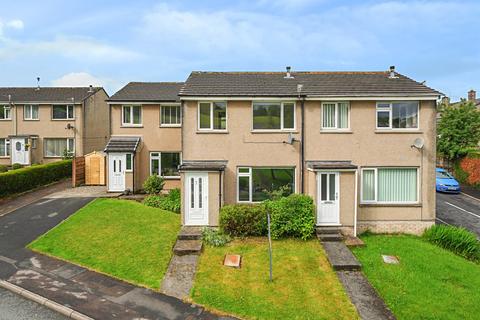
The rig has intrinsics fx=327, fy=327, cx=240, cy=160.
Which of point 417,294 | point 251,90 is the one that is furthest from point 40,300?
point 251,90

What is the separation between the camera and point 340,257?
11.5 meters

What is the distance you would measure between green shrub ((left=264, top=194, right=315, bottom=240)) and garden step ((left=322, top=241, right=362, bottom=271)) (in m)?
0.98

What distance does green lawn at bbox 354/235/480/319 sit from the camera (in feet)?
28.6

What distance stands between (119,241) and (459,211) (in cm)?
2012

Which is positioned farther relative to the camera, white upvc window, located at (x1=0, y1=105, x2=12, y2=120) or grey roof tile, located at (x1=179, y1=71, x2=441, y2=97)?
white upvc window, located at (x1=0, y1=105, x2=12, y2=120)

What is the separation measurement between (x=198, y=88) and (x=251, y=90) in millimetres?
2569

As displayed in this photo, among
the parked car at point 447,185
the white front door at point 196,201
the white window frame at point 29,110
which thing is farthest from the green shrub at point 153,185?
the parked car at point 447,185

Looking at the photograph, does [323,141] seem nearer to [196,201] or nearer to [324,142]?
[324,142]

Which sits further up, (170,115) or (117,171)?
(170,115)

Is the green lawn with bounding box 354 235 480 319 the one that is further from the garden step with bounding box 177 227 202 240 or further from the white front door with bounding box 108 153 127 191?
the white front door with bounding box 108 153 127 191

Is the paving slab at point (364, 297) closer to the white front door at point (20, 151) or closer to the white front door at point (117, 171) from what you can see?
the white front door at point (117, 171)

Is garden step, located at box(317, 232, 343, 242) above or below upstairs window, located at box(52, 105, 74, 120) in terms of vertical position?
below

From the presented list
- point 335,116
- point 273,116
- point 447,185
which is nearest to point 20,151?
point 273,116

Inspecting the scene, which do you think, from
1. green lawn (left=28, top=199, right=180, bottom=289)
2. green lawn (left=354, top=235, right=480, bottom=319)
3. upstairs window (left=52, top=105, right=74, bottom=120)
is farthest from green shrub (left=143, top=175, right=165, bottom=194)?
upstairs window (left=52, top=105, right=74, bottom=120)
